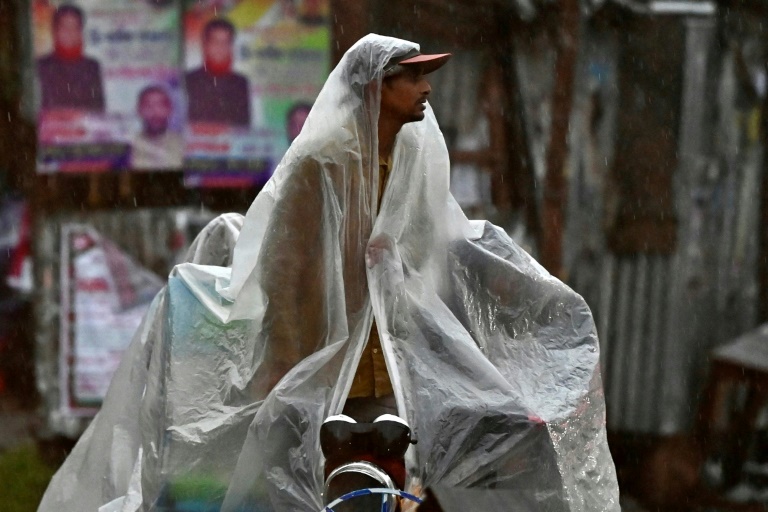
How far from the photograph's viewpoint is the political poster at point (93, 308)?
782 cm

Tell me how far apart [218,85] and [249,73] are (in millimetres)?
211

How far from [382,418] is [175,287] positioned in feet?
3.33

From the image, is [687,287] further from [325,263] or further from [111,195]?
[325,263]

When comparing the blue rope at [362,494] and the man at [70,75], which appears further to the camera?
the man at [70,75]

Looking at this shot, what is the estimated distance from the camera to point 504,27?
26.1 feet

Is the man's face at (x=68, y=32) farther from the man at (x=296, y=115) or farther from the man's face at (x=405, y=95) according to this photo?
the man's face at (x=405, y=95)

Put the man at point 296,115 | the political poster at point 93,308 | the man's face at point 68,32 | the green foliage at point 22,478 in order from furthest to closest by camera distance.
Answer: the political poster at point 93,308 → the man at point 296,115 → the man's face at point 68,32 → the green foliage at point 22,478

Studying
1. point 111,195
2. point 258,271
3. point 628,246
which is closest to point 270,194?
point 258,271

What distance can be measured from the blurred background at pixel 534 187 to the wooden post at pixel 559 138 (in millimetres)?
13

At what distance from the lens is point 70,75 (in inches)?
299

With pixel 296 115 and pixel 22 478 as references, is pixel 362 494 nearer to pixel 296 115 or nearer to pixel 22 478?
pixel 296 115

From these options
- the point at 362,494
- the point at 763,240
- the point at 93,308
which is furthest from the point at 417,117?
the point at 763,240

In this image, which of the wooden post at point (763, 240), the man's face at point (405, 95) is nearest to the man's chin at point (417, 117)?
the man's face at point (405, 95)

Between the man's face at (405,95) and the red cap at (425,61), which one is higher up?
the red cap at (425,61)
